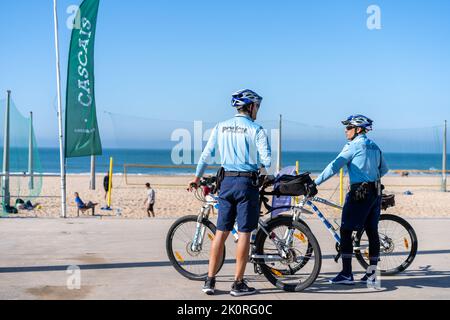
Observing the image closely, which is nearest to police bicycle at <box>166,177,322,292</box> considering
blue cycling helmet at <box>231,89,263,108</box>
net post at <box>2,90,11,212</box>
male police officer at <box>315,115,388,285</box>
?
male police officer at <box>315,115,388,285</box>

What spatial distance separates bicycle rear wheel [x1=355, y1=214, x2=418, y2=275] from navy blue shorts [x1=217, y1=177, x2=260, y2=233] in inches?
62.0

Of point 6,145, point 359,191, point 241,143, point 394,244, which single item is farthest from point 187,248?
point 6,145

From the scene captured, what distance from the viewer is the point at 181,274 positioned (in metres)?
6.07

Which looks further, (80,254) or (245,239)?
(80,254)

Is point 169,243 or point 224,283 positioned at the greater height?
point 169,243

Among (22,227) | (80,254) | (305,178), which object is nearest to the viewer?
(305,178)

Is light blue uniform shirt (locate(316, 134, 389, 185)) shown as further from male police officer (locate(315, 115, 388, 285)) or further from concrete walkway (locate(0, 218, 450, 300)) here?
concrete walkway (locate(0, 218, 450, 300))

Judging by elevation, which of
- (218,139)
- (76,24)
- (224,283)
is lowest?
(224,283)

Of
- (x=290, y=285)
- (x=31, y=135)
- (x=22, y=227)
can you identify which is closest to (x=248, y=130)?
(x=290, y=285)

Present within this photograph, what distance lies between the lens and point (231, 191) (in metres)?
5.32

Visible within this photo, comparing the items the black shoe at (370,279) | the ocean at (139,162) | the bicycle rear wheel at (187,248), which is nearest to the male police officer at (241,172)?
the bicycle rear wheel at (187,248)

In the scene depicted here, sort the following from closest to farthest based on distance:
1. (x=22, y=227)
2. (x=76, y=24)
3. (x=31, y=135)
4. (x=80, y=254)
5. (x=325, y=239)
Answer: (x=80, y=254) < (x=325, y=239) < (x=22, y=227) < (x=76, y=24) < (x=31, y=135)

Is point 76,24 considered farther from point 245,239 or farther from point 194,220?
point 245,239

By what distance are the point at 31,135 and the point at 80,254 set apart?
28.7ft
